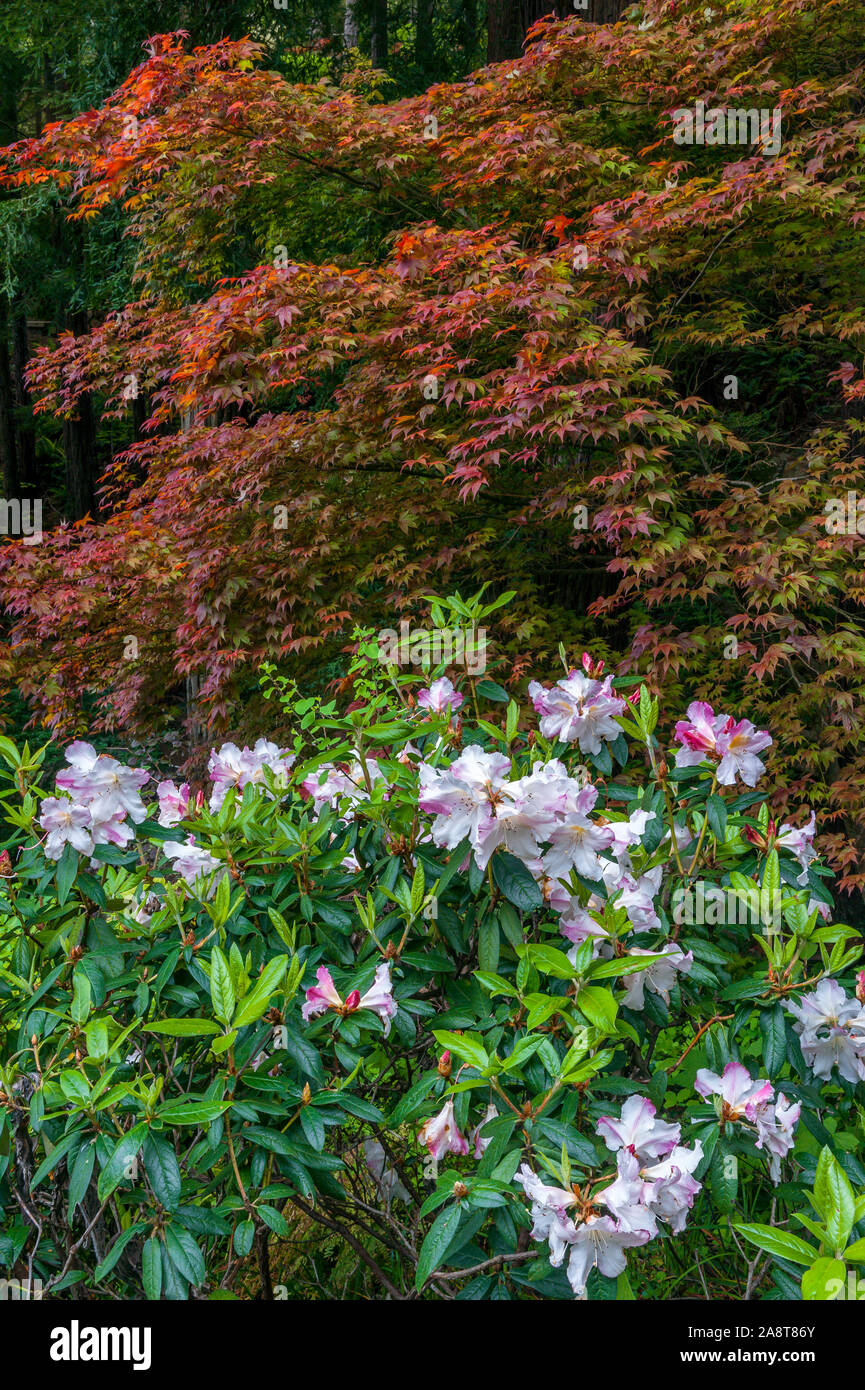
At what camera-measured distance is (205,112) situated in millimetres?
3924

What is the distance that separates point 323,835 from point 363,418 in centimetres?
235

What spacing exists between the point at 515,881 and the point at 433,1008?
0.23 meters

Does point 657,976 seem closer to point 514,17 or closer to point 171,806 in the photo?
point 171,806

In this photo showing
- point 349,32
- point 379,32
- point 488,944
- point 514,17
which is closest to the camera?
point 488,944

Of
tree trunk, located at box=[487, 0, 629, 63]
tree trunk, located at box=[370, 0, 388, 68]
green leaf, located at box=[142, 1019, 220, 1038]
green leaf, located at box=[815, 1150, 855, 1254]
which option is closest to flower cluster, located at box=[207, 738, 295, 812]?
green leaf, located at box=[142, 1019, 220, 1038]

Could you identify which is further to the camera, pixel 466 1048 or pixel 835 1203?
pixel 466 1048

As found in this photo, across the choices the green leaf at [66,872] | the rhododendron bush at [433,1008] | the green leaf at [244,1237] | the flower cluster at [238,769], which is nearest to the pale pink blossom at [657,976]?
the rhododendron bush at [433,1008]

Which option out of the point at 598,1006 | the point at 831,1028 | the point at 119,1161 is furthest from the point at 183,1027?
the point at 831,1028

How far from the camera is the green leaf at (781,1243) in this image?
1074mm

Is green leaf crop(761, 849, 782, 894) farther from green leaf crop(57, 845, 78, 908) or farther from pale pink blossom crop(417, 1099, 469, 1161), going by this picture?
green leaf crop(57, 845, 78, 908)

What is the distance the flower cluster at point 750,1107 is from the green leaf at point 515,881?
320 millimetres

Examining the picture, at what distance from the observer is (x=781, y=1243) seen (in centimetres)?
110

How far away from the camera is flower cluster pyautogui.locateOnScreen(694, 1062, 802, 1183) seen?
1.33 meters

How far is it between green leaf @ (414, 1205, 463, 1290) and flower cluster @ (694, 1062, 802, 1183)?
0.39m
